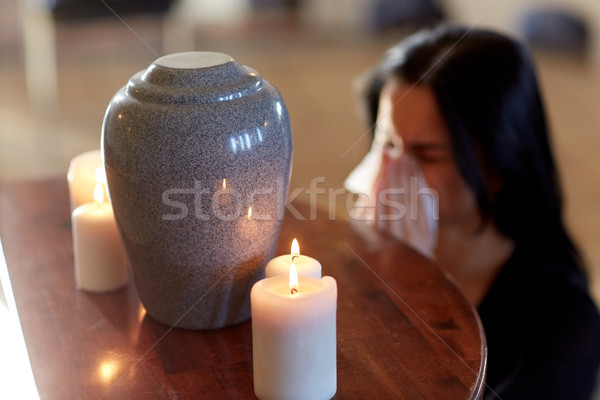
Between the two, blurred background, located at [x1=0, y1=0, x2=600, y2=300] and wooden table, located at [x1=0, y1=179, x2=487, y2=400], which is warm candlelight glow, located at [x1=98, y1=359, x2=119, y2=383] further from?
blurred background, located at [x1=0, y1=0, x2=600, y2=300]

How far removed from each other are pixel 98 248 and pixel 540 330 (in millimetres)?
486

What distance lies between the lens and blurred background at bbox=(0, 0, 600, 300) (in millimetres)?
2607

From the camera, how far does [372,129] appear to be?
1.25 m

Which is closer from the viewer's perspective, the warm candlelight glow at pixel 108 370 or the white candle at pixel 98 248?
the warm candlelight glow at pixel 108 370

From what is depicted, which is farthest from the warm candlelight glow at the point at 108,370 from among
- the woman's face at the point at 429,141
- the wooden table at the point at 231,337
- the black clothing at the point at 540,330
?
the woman's face at the point at 429,141

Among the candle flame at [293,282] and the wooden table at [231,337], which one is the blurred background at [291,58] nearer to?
the wooden table at [231,337]

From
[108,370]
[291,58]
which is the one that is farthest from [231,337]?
[291,58]

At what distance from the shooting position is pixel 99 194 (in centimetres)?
79

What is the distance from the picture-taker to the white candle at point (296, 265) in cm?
64

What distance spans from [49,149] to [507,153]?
6.36ft

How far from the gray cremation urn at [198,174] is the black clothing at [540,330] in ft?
1.10

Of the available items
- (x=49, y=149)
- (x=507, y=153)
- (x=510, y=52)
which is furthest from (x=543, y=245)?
(x=49, y=149)

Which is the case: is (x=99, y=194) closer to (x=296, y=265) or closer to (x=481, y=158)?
(x=296, y=265)

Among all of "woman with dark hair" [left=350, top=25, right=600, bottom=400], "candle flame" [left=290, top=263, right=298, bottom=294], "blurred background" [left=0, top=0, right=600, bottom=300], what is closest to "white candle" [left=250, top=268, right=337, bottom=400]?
"candle flame" [left=290, top=263, right=298, bottom=294]
